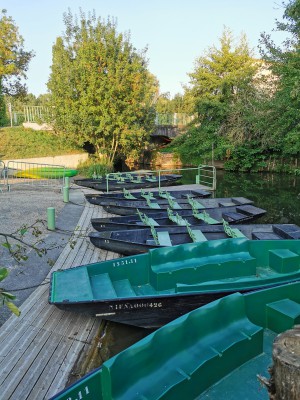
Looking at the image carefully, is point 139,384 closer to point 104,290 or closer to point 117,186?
point 104,290

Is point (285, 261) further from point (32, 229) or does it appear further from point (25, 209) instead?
point (25, 209)

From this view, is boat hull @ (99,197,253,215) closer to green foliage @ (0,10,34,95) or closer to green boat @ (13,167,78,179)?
green boat @ (13,167,78,179)

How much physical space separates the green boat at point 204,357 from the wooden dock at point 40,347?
1.39 m

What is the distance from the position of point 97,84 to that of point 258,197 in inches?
509

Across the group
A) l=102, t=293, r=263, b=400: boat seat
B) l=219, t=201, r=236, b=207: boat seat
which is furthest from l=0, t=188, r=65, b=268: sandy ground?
l=219, t=201, r=236, b=207: boat seat

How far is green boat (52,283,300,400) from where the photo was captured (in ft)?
10.9

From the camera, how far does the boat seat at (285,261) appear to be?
6.80m

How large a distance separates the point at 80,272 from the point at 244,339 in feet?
10.6

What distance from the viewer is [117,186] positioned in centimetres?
1841

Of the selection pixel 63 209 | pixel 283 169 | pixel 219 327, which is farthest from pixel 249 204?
pixel 283 169

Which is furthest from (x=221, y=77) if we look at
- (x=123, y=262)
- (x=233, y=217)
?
(x=123, y=262)

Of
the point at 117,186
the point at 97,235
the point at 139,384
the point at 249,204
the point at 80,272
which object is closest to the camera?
the point at 139,384

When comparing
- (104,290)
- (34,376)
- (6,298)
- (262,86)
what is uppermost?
(262,86)

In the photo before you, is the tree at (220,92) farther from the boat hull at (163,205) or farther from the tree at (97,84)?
the boat hull at (163,205)
